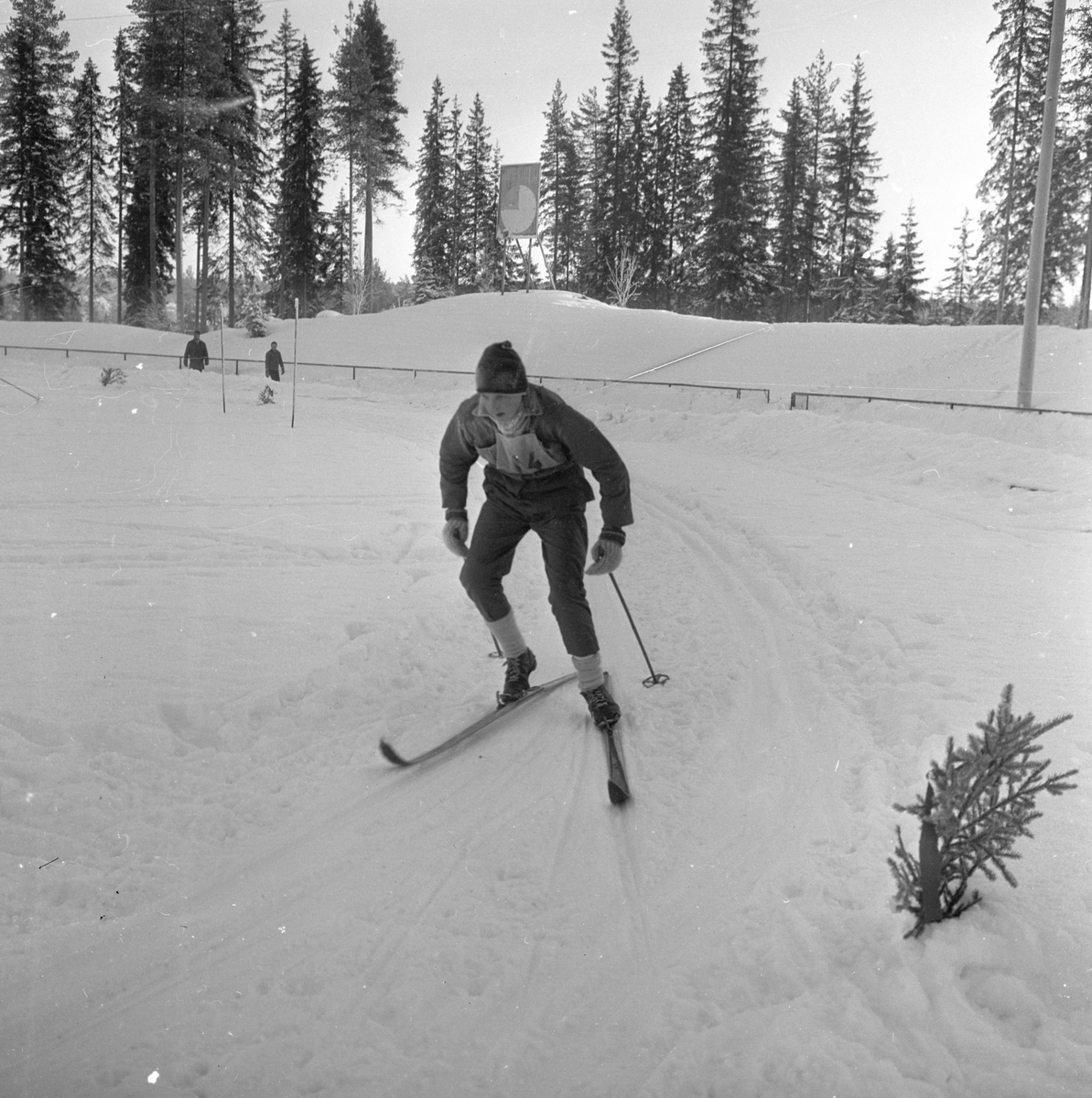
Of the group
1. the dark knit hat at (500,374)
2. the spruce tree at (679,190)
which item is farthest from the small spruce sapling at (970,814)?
the spruce tree at (679,190)

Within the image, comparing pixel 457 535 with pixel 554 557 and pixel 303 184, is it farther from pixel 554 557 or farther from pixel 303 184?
pixel 303 184

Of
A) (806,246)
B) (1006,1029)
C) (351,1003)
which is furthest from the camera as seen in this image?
(806,246)

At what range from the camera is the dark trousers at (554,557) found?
428 cm

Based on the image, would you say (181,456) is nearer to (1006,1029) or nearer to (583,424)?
(583,424)

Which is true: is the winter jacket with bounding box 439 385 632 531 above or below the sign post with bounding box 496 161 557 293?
below

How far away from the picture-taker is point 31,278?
43.5 m

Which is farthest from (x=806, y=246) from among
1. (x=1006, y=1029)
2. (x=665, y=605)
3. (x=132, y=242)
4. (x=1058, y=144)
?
(x=1006, y=1029)

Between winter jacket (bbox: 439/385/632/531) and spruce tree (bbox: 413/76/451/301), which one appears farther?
spruce tree (bbox: 413/76/451/301)

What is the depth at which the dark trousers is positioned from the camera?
4.28m

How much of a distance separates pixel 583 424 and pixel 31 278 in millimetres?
49222

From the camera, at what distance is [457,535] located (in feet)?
15.3

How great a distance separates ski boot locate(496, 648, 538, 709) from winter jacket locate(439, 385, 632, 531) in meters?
0.91

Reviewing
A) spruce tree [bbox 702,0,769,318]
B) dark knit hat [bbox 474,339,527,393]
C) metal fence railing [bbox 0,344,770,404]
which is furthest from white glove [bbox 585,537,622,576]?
spruce tree [bbox 702,0,769,318]

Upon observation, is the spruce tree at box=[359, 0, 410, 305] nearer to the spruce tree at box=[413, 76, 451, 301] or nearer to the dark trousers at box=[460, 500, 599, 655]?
the spruce tree at box=[413, 76, 451, 301]
